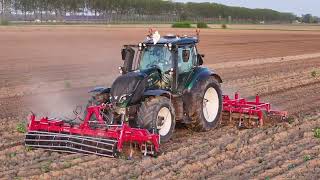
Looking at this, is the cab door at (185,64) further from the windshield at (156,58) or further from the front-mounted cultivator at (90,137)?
the front-mounted cultivator at (90,137)

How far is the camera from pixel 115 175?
736cm

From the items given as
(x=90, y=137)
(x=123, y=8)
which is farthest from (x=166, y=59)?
(x=123, y=8)

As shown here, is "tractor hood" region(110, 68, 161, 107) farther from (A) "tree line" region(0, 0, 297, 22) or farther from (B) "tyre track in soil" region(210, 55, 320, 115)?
(A) "tree line" region(0, 0, 297, 22)

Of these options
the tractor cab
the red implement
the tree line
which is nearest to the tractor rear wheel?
the tractor cab

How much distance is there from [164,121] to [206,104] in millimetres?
1684

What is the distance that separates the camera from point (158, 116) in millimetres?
8812

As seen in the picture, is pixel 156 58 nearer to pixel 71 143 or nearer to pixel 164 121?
pixel 164 121

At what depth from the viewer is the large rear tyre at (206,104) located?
9.81 m

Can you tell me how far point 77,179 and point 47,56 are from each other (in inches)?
865

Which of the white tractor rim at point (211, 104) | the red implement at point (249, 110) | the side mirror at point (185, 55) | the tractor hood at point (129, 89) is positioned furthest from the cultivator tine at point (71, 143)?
the red implement at point (249, 110)

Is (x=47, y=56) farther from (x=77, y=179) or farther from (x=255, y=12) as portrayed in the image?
(x=255, y=12)

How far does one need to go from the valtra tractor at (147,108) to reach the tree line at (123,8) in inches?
3923

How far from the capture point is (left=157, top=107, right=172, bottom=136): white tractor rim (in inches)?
351

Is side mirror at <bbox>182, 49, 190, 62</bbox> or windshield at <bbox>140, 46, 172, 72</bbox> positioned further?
side mirror at <bbox>182, 49, 190, 62</bbox>
